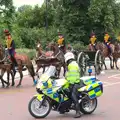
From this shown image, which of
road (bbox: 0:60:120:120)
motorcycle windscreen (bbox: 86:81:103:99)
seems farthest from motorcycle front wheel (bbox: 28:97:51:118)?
motorcycle windscreen (bbox: 86:81:103:99)

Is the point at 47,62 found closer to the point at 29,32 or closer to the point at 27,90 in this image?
A: the point at 27,90

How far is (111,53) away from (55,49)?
7132mm

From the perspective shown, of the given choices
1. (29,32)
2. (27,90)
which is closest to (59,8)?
(29,32)

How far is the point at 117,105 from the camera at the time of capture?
517 inches

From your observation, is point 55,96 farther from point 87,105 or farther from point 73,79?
point 87,105

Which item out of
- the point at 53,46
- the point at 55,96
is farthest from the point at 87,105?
the point at 53,46

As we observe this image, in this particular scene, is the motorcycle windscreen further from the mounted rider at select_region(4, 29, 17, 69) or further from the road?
the mounted rider at select_region(4, 29, 17, 69)

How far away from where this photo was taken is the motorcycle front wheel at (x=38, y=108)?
10922 mm

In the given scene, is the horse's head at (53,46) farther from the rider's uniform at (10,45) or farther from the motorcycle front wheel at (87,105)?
the motorcycle front wheel at (87,105)

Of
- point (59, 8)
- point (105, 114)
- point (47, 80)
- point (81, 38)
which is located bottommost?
point (105, 114)

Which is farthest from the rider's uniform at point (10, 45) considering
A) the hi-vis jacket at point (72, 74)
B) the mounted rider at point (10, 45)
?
the hi-vis jacket at point (72, 74)

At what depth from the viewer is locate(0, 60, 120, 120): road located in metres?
11.4

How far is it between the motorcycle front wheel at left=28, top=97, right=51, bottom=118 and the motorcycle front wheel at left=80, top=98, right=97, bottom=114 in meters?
1.00

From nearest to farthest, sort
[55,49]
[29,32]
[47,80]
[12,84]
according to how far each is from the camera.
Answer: [47,80] → [12,84] → [55,49] → [29,32]
